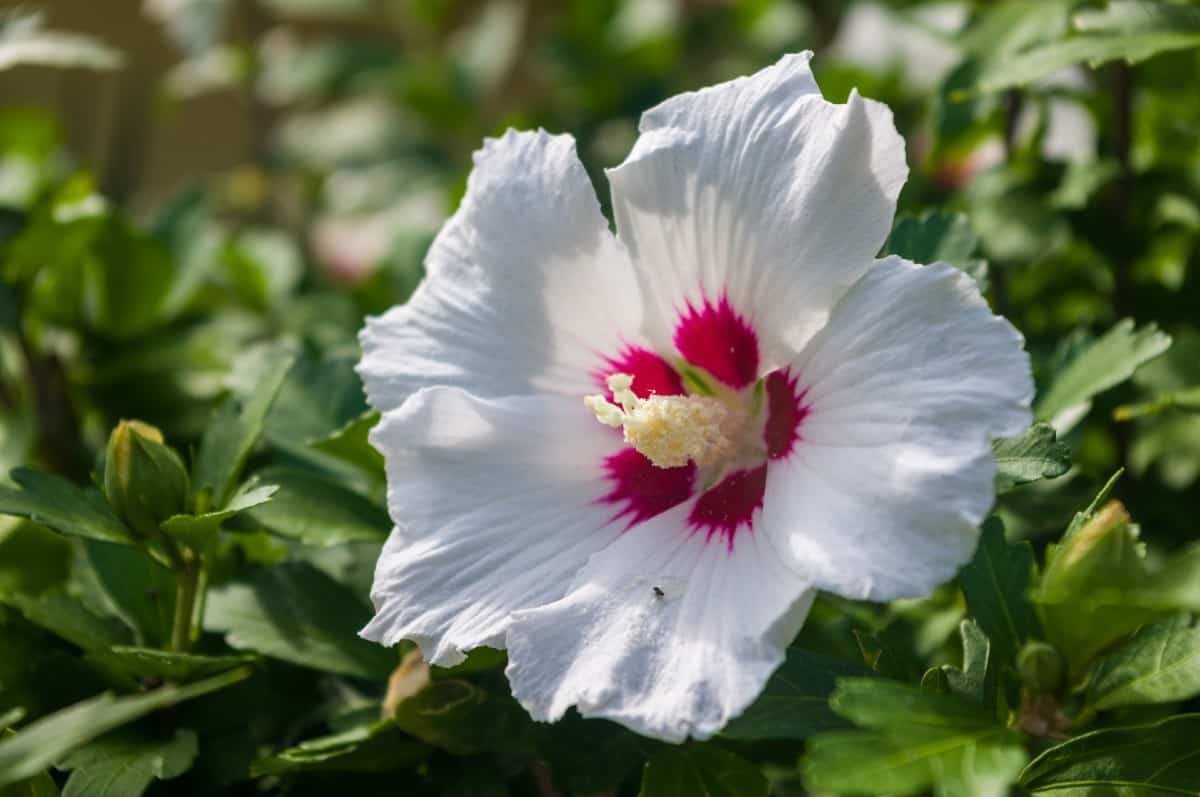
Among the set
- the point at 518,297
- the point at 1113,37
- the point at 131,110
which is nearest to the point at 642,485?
the point at 518,297

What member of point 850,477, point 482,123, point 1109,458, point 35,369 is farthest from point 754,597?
point 482,123

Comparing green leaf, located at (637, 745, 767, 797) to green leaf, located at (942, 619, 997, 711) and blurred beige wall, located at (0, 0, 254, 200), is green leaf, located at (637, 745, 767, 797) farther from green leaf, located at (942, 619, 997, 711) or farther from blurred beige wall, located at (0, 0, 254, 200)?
blurred beige wall, located at (0, 0, 254, 200)

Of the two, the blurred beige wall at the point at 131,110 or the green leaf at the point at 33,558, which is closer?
the green leaf at the point at 33,558

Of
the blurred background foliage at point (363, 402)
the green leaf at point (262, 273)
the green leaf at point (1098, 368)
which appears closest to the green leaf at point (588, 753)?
the blurred background foliage at point (363, 402)

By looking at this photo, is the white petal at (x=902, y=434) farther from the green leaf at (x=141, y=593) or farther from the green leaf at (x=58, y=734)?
the green leaf at (x=141, y=593)

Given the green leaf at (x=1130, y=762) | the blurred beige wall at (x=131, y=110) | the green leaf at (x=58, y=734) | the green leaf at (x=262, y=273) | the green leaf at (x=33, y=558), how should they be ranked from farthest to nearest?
the blurred beige wall at (x=131, y=110)
the green leaf at (x=262, y=273)
the green leaf at (x=33, y=558)
the green leaf at (x=1130, y=762)
the green leaf at (x=58, y=734)

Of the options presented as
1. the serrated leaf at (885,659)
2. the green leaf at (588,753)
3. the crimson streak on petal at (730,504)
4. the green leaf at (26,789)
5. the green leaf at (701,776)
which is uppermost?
the crimson streak on petal at (730,504)
